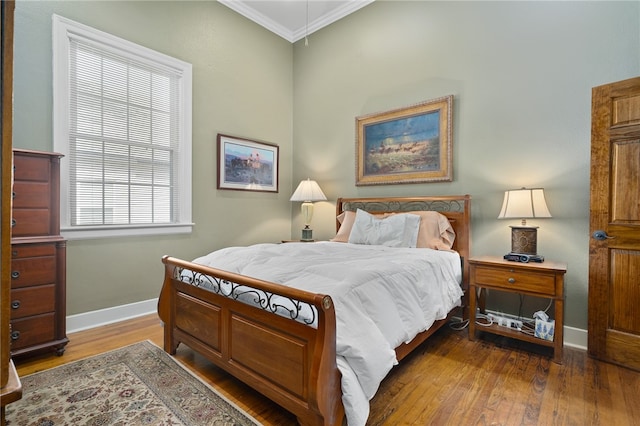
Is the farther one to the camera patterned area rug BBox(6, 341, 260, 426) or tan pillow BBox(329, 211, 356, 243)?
tan pillow BBox(329, 211, 356, 243)

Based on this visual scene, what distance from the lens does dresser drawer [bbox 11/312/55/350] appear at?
223 centimetres

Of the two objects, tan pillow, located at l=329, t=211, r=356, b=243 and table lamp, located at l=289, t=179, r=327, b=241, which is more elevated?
table lamp, located at l=289, t=179, r=327, b=241

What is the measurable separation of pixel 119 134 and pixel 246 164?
1.51 meters

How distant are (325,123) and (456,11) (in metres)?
2.00

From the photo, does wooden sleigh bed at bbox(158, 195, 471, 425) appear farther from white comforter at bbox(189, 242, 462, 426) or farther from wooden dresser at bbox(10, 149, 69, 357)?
wooden dresser at bbox(10, 149, 69, 357)

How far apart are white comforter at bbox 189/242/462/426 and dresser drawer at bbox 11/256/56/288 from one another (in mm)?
1153

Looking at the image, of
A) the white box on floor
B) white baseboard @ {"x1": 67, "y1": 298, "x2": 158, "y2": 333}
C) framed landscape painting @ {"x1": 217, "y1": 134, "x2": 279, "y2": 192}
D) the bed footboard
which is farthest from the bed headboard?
white baseboard @ {"x1": 67, "y1": 298, "x2": 158, "y2": 333}

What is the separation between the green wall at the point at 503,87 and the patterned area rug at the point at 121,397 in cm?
268

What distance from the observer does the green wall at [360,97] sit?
264 cm

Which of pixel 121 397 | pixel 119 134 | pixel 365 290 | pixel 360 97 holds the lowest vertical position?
pixel 121 397

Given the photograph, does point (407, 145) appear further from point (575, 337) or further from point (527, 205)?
point (575, 337)

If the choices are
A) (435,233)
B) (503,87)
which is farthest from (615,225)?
(503,87)

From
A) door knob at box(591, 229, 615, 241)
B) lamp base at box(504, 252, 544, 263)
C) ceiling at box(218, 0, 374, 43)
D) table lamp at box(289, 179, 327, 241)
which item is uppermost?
ceiling at box(218, 0, 374, 43)

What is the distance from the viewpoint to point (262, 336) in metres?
1.67
